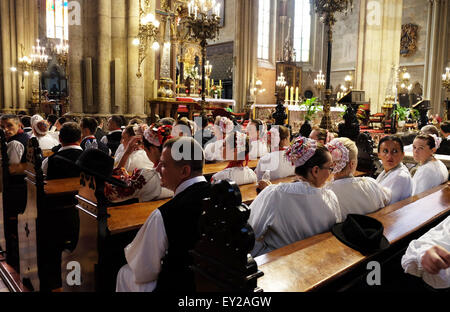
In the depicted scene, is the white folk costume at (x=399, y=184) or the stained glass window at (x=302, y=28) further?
the stained glass window at (x=302, y=28)

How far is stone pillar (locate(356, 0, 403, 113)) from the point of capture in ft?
54.4

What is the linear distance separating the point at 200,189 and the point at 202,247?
79 cm

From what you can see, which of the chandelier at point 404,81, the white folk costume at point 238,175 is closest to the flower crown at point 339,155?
the white folk costume at point 238,175

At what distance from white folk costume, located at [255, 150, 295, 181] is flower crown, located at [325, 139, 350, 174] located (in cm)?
154

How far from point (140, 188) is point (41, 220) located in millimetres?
996

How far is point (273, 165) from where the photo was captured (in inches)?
185

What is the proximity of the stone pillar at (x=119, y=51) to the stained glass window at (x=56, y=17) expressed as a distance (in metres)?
17.4

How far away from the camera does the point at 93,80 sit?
946 cm

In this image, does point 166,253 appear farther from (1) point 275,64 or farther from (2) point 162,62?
(1) point 275,64

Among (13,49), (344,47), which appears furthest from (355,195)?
(344,47)

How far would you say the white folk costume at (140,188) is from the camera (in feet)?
10.5

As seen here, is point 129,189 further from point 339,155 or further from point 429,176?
point 429,176

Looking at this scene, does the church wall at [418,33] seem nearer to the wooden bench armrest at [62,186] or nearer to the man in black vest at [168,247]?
the wooden bench armrest at [62,186]
